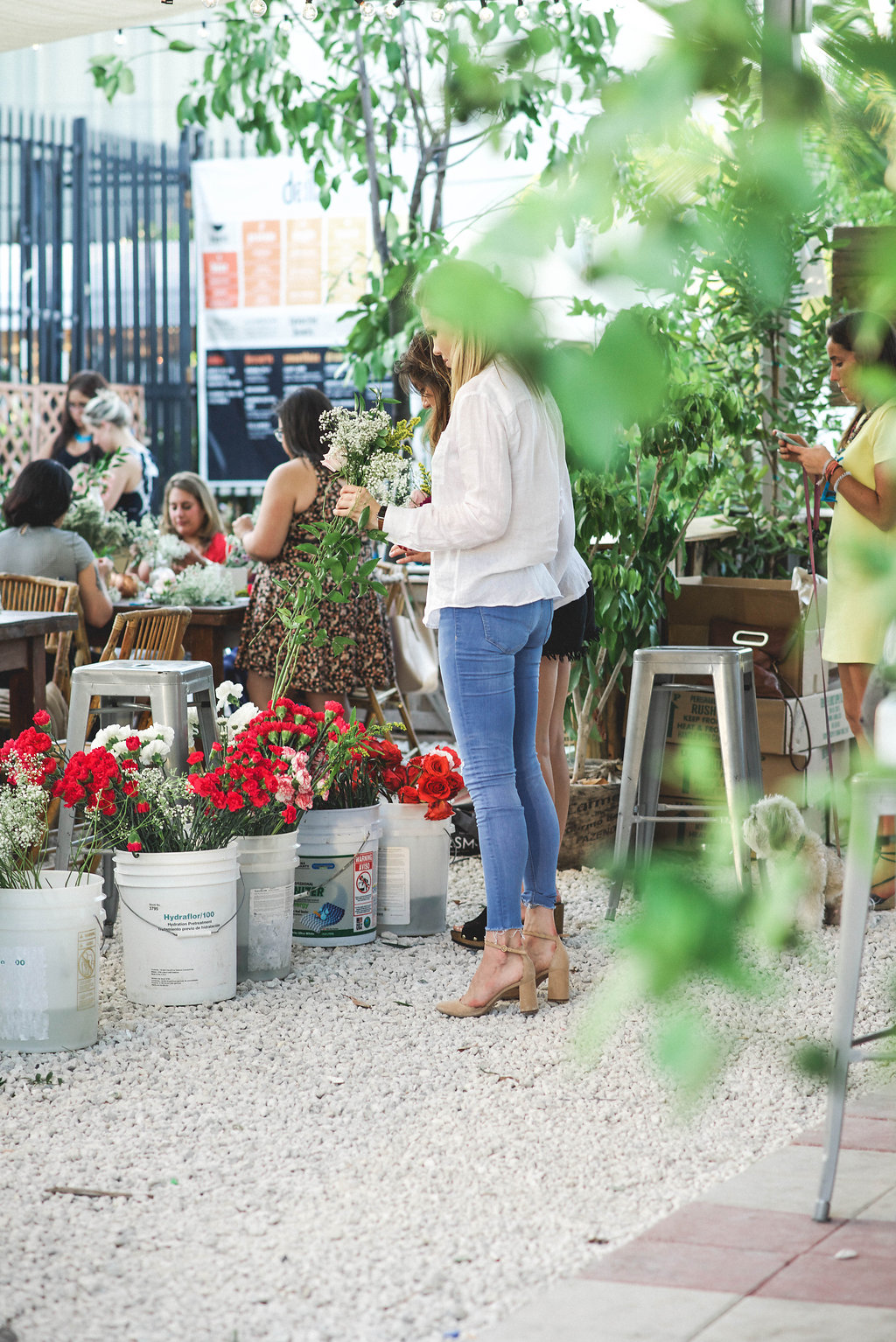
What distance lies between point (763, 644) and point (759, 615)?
155mm

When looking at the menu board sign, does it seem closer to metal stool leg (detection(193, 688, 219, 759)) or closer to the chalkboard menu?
the chalkboard menu

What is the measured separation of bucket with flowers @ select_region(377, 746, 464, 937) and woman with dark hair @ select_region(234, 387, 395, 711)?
0.62 meters

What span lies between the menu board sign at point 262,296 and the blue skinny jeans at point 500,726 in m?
4.82

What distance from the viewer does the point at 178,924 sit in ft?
9.46

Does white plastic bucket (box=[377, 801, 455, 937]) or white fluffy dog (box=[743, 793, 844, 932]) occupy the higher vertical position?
white fluffy dog (box=[743, 793, 844, 932])

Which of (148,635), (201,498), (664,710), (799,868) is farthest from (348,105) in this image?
(799,868)

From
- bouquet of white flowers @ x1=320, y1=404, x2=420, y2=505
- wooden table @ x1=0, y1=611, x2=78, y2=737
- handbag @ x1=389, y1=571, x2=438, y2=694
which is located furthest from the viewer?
handbag @ x1=389, y1=571, x2=438, y2=694

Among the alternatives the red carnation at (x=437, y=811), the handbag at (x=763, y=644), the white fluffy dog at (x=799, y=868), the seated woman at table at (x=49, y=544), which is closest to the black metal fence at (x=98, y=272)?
the seated woman at table at (x=49, y=544)

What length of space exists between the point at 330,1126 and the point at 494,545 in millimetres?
1045

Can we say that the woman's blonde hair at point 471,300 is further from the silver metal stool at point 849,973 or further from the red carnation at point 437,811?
the red carnation at point 437,811

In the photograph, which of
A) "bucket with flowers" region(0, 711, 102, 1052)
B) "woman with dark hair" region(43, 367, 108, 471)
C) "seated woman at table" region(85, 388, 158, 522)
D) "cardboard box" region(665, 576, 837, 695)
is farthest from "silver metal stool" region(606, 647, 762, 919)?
"woman with dark hair" region(43, 367, 108, 471)

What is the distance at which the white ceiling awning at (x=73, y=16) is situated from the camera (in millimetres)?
3941

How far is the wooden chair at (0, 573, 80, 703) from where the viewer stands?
446 centimetres

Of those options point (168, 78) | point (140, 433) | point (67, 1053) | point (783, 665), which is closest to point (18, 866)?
point (67, 1053)
